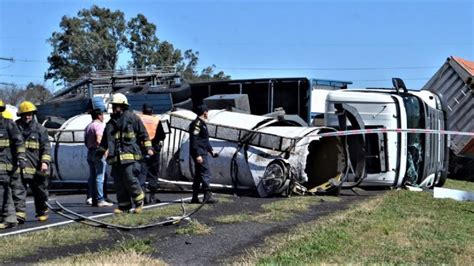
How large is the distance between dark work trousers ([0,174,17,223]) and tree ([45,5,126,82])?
51175 millimetres

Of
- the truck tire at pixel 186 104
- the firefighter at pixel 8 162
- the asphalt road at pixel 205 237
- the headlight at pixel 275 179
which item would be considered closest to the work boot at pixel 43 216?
the asphalt road at pixel 205 237

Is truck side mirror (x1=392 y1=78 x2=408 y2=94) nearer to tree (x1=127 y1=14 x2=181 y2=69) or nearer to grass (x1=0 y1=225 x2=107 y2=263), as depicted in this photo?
grass (x1=0 y1=225 x2=107 y2=263)

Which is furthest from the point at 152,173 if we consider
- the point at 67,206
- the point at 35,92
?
the point at 35,92

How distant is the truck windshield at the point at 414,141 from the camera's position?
41.4 feet

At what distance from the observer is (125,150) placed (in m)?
8.88

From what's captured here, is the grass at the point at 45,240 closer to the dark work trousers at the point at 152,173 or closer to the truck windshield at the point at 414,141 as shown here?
the dark work trousers at the point at 152,173

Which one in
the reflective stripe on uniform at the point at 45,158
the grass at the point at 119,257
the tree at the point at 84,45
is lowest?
the grass at the point at 119,257

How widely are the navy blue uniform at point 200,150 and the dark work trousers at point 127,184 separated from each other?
150 cm

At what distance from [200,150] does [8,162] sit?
126 inches

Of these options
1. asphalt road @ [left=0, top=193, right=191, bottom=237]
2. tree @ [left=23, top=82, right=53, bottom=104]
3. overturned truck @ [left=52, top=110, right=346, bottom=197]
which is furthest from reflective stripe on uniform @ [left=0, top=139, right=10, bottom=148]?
tree @ [left=23, top=82, right=53, bottom=104]

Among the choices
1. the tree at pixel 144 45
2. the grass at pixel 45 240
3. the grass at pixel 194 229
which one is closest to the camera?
the grass at pixel 45 240

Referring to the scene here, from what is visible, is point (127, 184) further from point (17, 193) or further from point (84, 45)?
point (84, 45)

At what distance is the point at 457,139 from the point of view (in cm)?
1892

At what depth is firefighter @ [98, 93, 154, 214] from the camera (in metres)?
8.86
